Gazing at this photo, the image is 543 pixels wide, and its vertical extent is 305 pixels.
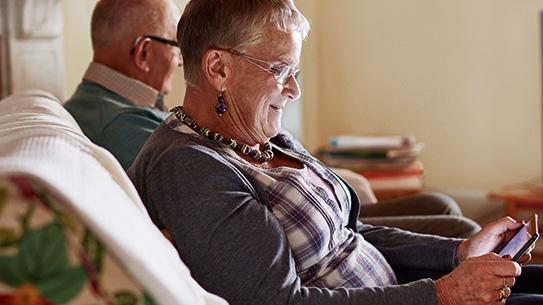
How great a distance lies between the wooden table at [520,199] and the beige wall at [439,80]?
0.88ft

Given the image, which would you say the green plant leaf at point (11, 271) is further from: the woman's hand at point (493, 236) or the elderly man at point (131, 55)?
the elderly man at point (131, 55)

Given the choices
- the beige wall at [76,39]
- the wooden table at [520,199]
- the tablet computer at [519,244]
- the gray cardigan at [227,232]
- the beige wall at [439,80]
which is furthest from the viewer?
the beige wall at [439,80]

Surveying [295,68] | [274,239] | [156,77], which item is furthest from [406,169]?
[274,239]

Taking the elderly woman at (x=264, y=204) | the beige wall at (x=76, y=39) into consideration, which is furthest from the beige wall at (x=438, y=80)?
the elderly woman at (x=264, y=204)

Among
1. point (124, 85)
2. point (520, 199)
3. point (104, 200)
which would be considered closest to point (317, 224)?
point (104, 200)

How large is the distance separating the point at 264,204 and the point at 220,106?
0.65 ft

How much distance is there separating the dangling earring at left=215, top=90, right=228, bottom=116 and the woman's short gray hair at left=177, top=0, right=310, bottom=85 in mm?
47

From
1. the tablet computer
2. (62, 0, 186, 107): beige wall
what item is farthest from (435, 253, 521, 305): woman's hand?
(62, 0, 186, 107): beige wall

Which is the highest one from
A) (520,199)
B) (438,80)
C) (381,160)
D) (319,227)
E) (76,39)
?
(319,227)

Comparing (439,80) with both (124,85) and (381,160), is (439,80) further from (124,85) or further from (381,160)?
(124,85)

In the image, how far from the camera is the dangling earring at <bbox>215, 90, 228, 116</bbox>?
171 centimetres

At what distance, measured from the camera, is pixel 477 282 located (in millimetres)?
1535

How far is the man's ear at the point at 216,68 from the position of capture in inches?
66.3

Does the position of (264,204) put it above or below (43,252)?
below
